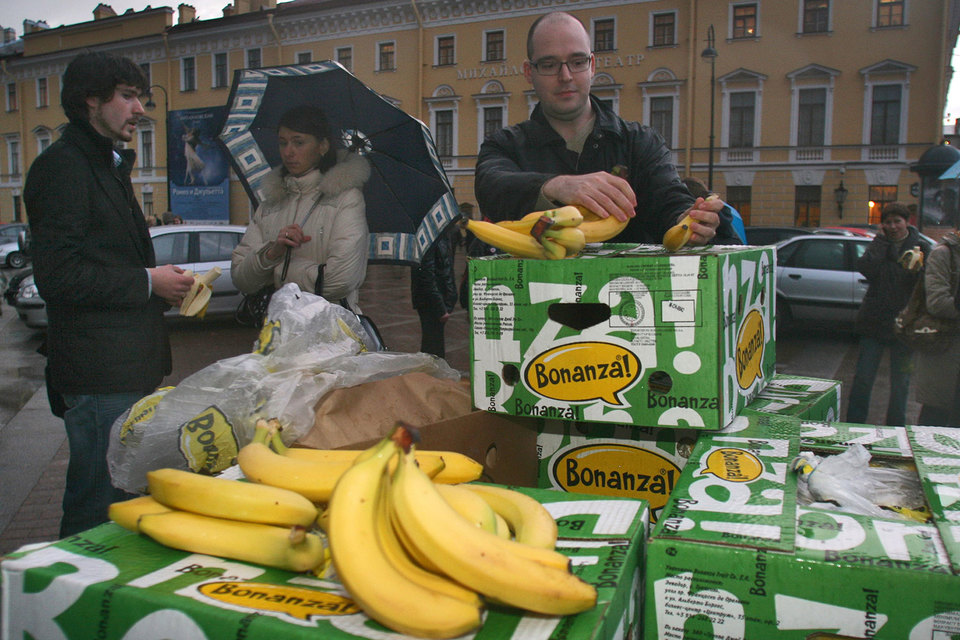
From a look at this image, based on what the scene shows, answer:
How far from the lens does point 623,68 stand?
89.6 feet

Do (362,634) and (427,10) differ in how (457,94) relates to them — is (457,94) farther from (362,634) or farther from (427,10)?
(362,634)

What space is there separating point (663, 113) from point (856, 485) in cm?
2752

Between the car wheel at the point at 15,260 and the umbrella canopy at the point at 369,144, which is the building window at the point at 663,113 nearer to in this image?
the car wheel at the point at 15,260

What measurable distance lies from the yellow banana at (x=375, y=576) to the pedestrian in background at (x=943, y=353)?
15.2 ft

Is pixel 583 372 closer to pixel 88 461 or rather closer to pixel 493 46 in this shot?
pixel 88 461

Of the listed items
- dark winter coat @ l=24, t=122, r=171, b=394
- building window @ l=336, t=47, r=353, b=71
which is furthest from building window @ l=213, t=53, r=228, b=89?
dark winter coat @ l=24, t=122, r=171, b=394

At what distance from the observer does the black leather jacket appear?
2426 millimetres

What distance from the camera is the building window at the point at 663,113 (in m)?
26.7

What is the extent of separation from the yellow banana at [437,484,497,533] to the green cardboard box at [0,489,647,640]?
149 millimetres

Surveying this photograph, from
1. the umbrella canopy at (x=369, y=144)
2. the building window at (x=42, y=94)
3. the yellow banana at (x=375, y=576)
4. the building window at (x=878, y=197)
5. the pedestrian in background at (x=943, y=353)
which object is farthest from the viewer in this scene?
the building window at (x=42, y=94)

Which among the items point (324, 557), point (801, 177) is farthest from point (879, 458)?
point (801, 177)

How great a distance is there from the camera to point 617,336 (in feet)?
5.46

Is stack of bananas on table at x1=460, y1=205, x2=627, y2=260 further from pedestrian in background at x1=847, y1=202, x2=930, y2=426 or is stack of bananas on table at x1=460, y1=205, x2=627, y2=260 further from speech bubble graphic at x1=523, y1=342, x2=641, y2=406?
pedestrian in background at x1=847, y1=202, x2=930, y2=426

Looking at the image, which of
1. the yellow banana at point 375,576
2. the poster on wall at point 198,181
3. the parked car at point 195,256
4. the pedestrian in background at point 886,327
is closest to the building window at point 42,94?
the poster on wall at point 198,181
